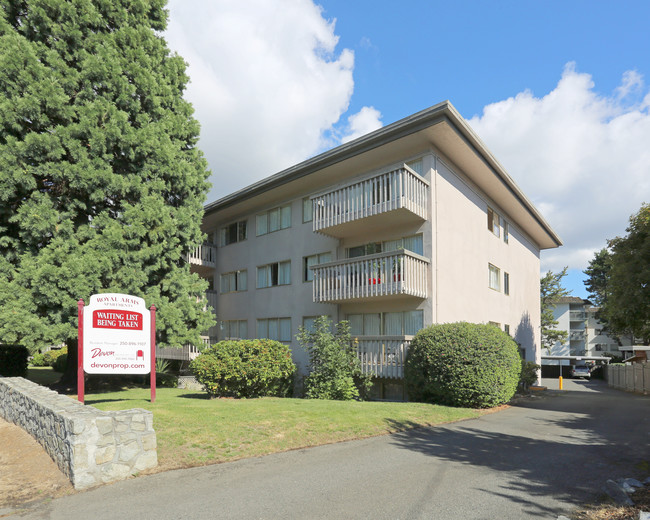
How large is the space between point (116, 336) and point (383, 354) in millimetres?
8963

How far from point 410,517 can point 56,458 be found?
19.3 ft

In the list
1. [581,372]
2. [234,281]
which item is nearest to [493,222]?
[234,281]

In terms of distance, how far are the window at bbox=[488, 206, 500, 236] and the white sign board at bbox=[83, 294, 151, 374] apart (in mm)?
16797

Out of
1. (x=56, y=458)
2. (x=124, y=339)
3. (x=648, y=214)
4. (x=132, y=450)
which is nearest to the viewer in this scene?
(x=132, y=450)

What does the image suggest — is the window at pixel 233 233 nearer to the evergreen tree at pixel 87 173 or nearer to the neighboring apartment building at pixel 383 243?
the neighboring apartment building at pixel 383 243

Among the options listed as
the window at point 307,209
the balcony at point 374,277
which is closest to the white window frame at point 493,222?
the balcony at point 374,277

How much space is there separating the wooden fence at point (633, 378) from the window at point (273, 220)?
2150 centimetres

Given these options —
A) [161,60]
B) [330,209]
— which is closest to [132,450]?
[330,209]

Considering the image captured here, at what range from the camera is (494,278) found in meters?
22.7

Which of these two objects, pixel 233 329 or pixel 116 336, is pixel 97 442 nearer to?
pixel 116 336

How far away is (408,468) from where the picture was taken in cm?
769

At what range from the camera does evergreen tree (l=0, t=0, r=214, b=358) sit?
1488cm

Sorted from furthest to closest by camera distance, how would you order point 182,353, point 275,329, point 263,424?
1. point 182,353
2. point 275,329
3. point 263,424

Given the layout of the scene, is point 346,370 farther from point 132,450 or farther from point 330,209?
point 132,450
